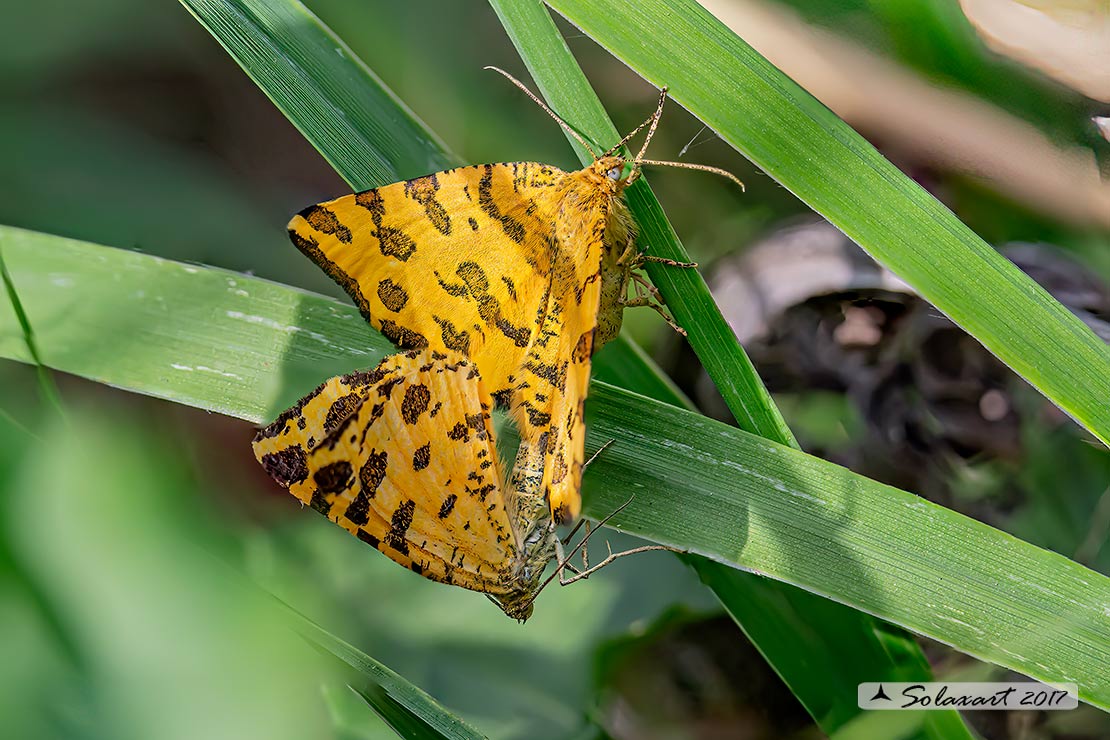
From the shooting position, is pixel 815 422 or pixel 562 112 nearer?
pixel 562 112

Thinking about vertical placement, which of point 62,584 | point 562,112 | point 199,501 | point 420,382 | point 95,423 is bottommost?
point 199,501

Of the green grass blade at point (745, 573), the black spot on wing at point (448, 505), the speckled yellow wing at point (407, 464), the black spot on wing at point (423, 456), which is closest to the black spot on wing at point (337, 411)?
the speckled yellow wing at point (407, 464)

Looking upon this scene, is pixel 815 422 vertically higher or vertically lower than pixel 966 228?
lower

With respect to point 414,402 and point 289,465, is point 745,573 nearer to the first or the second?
point 414,402

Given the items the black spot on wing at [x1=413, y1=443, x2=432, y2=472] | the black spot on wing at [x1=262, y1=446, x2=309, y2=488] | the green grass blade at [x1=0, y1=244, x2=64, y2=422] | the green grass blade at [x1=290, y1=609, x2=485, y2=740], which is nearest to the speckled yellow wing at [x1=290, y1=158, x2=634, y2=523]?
the black spot on wing at [x1=413, y1=443, x2=432, y2=472]

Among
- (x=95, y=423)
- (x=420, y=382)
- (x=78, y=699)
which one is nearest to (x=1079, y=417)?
(x=420, y=382)

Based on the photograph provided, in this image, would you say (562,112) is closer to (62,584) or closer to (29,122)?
(62,584)

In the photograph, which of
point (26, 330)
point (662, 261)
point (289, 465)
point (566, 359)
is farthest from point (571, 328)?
point (26, 330)
